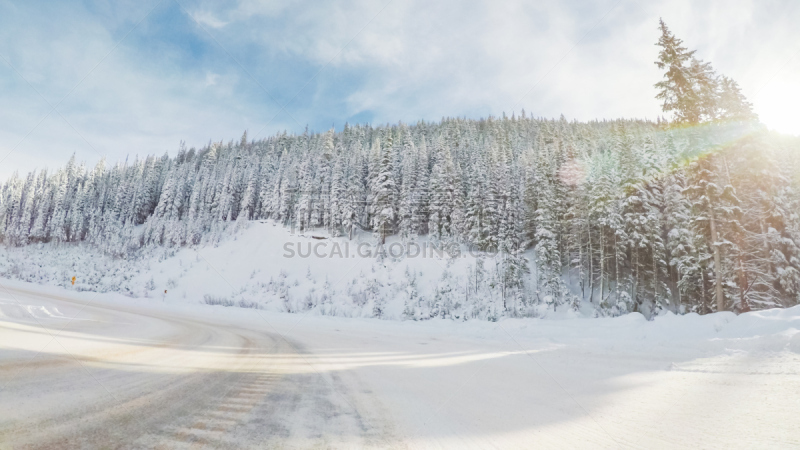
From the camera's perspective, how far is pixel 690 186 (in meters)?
16.2

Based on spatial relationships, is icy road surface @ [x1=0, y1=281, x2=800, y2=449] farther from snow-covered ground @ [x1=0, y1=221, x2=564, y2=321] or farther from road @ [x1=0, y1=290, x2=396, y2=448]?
snow-covered ground @ [x1=0, y1=221, x2=564, y2=321]

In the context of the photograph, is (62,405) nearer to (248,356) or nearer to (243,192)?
(248,356)

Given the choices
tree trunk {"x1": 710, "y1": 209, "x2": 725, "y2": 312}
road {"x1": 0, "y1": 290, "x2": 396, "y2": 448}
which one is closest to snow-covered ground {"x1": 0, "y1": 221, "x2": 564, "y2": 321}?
tree trunk {"x1": 710, "y1": 209, "x2": 725, "y2": 312}

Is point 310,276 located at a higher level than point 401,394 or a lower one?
higher

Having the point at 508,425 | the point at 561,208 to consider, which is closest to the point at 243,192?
the point at 561,208

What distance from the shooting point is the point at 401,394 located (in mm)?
4008

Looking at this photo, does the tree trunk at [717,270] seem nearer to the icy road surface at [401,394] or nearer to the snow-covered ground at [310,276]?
the icy road surface at [401,394]

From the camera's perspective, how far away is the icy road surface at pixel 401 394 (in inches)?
99.6

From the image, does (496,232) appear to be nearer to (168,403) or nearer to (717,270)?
(717,270)

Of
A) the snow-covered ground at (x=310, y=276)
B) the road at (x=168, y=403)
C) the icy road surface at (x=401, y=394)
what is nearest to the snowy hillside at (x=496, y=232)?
the snow-covered ground at (x=310, y=276)

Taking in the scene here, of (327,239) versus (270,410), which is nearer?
(270,410)

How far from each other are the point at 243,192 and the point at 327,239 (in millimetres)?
25322

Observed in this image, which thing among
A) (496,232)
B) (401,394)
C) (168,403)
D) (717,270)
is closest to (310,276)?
(496,232)

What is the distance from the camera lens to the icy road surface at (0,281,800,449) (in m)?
2.53
